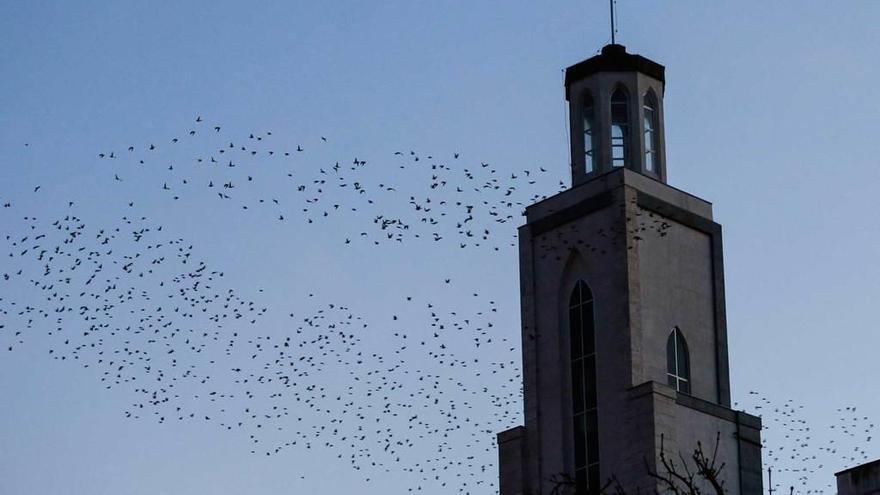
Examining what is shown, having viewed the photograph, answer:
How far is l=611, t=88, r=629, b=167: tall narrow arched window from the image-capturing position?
6053 cm

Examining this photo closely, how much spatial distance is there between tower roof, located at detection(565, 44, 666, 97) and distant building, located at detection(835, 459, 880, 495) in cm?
1946

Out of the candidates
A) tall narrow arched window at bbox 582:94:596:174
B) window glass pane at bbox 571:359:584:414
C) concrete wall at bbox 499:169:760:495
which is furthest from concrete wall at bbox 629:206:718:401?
tall narrow arched window at bbox 582:94:596:174

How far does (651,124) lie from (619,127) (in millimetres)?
1028

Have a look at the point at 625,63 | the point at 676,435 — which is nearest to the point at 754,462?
the point at 676,435

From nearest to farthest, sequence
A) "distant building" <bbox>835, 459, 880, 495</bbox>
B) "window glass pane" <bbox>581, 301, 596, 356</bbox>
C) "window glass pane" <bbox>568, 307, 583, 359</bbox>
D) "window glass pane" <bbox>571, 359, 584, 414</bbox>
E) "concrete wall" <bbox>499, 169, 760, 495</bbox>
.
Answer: "distant building" <bbox>835, 459, 880, 495</bbox>, "concrete wall" <bbox>499, 169, 760, 495</bbox>, "window glass pane" <bbox>571, 359, 584, 414</bbox>, "window glass pane" <bbox>581, 301, 596, 356</bbox>, "window glass pane" <bbox>568, 307, 583, 359</bbox>

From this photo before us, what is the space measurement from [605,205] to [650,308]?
3.28 m

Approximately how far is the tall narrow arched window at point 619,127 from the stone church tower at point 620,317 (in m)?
0.04

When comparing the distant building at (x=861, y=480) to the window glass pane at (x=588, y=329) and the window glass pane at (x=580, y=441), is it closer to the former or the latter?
the window glass pane at (x=580, y=441)

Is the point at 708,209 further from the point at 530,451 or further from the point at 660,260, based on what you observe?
the point at 530,451

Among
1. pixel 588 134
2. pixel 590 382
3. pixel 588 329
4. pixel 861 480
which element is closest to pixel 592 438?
pixel 590 382

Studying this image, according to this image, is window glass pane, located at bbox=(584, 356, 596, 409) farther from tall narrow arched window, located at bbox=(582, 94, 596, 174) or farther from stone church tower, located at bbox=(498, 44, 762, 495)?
tall narrow arched window, located at bbox=(582, 94, 596, 174)

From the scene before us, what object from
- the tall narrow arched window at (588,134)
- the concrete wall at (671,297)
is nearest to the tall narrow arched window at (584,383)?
the concrete wall at (671,297)

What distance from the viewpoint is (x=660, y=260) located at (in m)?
58.2

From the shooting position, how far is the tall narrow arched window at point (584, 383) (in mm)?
56875
